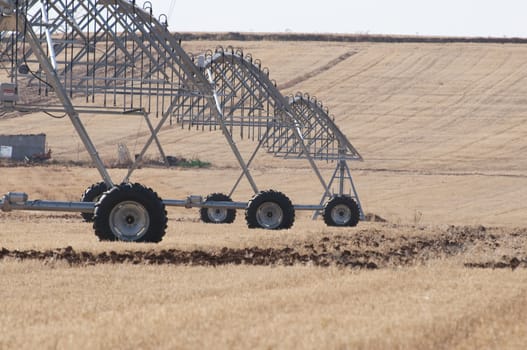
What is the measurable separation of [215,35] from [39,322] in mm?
93119

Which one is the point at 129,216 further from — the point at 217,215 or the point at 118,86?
the point at 217,215

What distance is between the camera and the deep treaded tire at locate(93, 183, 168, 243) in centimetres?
2236

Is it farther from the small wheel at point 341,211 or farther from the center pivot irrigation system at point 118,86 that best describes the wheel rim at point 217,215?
the small wheel at point 341,211

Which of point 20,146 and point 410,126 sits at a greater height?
point 410,126

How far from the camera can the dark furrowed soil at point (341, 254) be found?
61.6 feet

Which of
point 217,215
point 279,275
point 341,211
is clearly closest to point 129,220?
point 279,275

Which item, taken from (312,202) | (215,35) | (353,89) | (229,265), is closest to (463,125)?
(353,89)

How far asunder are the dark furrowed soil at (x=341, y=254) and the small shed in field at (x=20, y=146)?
42780 mm

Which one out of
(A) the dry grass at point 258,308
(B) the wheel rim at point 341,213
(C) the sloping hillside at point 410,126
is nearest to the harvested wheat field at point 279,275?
(A) the dry grass at point 258,308

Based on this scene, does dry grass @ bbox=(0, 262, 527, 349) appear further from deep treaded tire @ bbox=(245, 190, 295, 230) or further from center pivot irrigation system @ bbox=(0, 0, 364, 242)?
deep treaded tire @ bbox=(245, 190, 295, 230)

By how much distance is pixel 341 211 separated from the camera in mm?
37344

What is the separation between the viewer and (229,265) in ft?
60.3

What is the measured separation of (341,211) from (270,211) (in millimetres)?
5721

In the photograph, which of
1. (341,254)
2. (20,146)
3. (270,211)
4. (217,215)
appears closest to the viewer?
(341,254)
